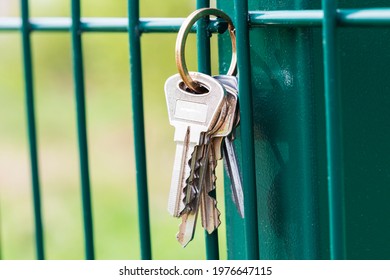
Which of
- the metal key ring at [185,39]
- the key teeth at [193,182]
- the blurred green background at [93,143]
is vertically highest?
the metal key ring at [185,39]

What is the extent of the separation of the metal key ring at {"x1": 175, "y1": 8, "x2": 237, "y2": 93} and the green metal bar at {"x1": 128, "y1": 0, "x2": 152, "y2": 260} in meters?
0.14

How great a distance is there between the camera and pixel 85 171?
133 cm

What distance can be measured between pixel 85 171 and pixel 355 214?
45cm

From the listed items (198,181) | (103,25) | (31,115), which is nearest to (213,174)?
(198,181)

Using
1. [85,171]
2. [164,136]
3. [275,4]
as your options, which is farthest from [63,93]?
[275,4]

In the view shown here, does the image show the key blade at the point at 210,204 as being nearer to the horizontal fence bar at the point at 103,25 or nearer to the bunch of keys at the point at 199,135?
the bunch of keys at the point at 199,135

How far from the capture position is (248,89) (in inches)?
40.0

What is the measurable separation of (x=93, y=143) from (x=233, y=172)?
4240 mm

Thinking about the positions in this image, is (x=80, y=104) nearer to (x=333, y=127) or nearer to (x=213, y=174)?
(x=213, y=174)

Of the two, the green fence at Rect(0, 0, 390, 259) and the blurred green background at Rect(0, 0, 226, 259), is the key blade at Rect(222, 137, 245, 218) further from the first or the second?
the blurred green background at Rect(0, 0, 226, 259)

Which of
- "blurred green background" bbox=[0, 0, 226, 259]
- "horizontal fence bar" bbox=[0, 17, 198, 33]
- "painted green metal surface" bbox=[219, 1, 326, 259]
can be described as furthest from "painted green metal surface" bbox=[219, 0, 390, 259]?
"blurred green background" bbox=[0, 0, 226, 259]

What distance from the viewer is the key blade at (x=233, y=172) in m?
1.04

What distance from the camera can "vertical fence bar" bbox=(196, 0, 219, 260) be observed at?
1.09m

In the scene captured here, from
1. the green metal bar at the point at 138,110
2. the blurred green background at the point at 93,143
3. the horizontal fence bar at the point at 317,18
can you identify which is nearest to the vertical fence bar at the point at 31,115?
the green metal bar at the point at 138,110
